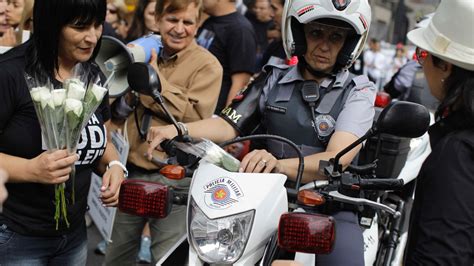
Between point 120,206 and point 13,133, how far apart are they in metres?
0.52

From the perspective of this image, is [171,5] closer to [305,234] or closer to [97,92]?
[97,92]

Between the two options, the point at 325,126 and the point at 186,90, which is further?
the point at 186,90

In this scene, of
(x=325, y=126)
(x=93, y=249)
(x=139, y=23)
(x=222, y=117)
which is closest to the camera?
(x=325, y=126)

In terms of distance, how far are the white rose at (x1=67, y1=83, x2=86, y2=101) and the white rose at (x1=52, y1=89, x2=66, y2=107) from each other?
25mm

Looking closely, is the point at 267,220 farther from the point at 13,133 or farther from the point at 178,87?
the point at 178,87

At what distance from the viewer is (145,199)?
288 cm

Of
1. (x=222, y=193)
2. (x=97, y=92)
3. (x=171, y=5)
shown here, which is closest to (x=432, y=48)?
(x=222, y=193)

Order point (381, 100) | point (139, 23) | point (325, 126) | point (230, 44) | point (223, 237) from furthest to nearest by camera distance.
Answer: point (230, 44)
point (139, 23)
point (381, 100)
point (325, 126)
point (223, 237)

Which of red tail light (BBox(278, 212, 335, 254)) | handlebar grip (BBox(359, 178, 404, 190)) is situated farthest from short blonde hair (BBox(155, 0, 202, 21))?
red tail light (BBox(278, 212, 335, 254))

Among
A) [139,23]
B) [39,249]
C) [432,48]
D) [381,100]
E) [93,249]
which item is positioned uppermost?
[432,48]

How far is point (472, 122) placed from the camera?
2.40 meters

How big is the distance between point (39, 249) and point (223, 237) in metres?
0.87

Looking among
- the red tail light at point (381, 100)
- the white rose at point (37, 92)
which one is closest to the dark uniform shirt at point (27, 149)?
the white rose at point (37, 92)

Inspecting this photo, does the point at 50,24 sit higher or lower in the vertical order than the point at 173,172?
higher
